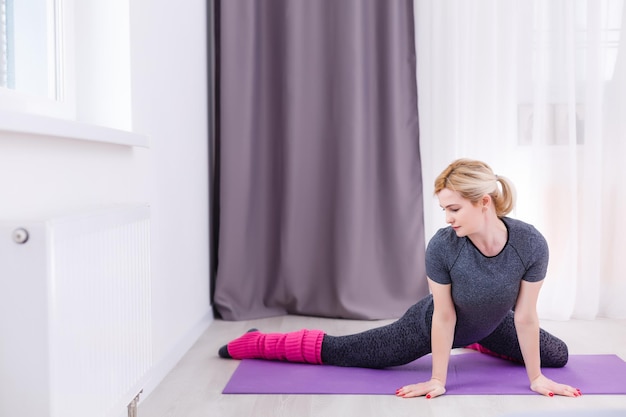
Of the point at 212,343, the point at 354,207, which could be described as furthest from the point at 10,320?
the point at 354,207

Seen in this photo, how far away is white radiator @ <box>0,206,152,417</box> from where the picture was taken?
123 centimetres

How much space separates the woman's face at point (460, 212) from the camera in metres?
2.02

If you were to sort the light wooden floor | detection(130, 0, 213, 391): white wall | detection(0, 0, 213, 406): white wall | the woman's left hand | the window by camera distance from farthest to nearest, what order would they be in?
detection(130, 0, 213, 391): white wall < the woman's left hand < the light wooden floor < the window < detection(0, 0, 213, 406): white wall

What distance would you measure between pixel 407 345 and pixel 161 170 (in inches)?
38.8

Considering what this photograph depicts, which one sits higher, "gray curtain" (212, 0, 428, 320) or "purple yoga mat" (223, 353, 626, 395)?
"gray curtain" (212, 0, 428, 320)

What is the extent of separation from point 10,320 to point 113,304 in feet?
1.08

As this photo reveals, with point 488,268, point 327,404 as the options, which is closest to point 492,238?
point 488,268

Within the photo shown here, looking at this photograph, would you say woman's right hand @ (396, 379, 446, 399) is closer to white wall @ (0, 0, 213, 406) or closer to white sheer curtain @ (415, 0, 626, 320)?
white wall @ (0, 0, 213, 406)

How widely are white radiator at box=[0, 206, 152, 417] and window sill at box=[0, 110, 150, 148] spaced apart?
0.59 feet

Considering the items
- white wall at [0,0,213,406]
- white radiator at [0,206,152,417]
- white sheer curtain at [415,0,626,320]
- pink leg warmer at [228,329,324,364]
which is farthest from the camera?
white sheer curtain at [415,0,626,320]

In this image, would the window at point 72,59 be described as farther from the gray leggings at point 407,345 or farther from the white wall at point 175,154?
the gray leggings at point 407,345

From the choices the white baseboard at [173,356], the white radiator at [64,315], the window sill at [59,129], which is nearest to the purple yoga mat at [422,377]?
the white baseboard at [173,356]

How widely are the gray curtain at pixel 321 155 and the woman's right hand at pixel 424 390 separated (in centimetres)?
115

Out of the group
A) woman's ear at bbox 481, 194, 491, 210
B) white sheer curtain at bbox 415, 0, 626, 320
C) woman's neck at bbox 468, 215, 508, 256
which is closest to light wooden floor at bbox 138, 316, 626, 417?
woman's neck at bbox 468, 215, 508, 256
